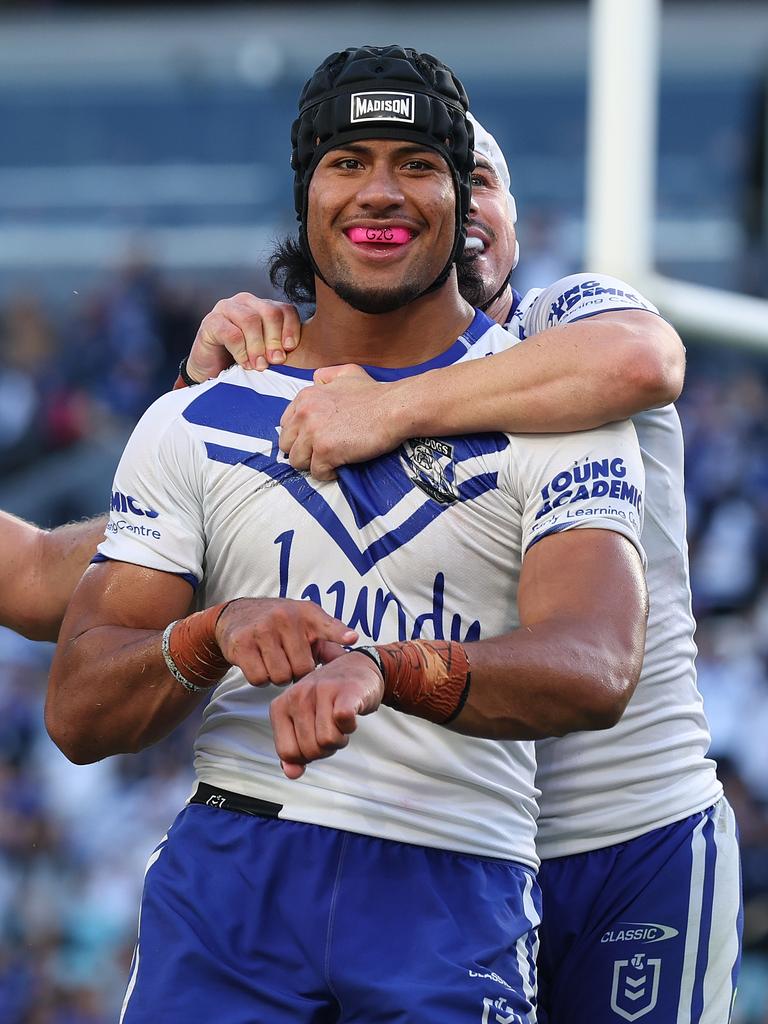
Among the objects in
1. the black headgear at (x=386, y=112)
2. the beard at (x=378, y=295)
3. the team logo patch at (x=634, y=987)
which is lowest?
the team logo patch at (x=634, y=987)

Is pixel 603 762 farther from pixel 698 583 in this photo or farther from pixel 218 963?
pixel 698 583

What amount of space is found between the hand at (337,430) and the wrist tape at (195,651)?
15.0 inches

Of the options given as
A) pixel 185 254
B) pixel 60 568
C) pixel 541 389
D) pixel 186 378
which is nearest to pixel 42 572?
pixel 60 568

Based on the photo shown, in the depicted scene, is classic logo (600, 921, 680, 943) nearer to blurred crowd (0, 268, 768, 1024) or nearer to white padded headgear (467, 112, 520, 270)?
white padded headgear (467, 112, 520, 270)

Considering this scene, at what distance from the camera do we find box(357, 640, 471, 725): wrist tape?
7.68ft

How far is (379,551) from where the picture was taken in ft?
9.16

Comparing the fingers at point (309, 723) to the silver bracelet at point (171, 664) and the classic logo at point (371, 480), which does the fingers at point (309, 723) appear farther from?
the classic logo at point (371, 480)

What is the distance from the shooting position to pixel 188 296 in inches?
585

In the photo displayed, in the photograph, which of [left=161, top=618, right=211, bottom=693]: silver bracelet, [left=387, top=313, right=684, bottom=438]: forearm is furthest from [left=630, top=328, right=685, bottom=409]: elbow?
[left=161, top=618, right=211, bottom=693]: silver bracelet

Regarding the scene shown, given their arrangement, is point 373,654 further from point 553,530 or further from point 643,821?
point 643,821

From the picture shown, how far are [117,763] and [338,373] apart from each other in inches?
311

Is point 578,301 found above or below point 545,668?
above

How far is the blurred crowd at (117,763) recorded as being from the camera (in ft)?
29.9

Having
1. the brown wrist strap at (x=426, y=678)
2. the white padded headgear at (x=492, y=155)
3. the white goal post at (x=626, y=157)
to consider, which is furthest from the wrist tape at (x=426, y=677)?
the white goal post at (x=626, y=157)
